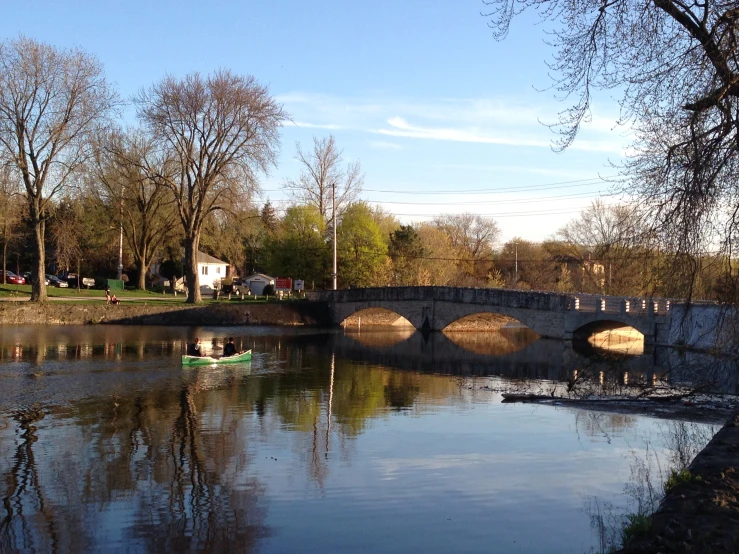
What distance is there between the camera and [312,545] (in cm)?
1016

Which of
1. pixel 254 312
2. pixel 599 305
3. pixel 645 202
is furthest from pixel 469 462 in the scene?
pixel 254 312

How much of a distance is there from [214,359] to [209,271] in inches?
2112

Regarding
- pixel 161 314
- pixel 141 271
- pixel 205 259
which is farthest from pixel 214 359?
pixel 205 259

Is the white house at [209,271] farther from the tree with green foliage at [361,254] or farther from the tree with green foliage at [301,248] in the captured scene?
the tree with green foliage at [361,254]

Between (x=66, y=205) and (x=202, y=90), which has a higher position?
(x=202, y=90)

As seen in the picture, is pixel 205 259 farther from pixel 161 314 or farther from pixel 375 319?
pixel 161 314

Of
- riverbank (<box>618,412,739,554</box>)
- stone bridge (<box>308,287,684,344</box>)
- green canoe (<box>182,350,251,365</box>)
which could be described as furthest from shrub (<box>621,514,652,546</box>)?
stone bridge (<box>308,287,684,344</box>)

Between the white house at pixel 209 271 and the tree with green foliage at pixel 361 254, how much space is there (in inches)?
664

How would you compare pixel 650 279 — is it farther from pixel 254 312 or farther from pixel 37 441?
pixel 254 312

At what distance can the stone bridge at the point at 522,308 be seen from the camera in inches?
1617

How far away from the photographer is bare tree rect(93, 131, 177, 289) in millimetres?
57594

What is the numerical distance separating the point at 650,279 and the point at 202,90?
139 ft

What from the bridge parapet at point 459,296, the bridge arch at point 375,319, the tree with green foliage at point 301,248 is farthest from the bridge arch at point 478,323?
the tree with green foliage at point 301,248

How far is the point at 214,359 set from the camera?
29750 mm
